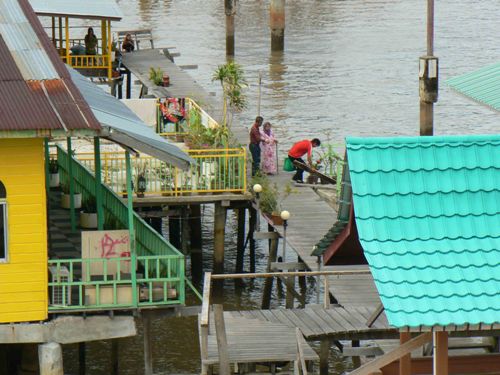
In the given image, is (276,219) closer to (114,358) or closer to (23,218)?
(114,358)

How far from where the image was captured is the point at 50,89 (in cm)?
2291

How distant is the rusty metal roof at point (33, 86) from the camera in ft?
72.9

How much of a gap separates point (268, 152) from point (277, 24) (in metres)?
31.7

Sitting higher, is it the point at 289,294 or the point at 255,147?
the point at 255,147

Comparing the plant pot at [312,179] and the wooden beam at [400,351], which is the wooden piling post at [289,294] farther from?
A: the wooden beam at [400,351]

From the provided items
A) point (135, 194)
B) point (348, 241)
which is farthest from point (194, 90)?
point (348, 241)

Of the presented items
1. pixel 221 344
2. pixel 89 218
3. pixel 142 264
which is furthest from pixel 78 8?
pixel 221 344

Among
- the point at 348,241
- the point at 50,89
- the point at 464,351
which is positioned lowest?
the point at 464,351

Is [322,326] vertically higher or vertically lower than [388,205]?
lower

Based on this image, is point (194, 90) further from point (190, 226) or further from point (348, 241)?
point (348, 241)

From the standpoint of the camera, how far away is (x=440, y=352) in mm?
16641

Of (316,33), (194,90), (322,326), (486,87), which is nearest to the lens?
(322,326)

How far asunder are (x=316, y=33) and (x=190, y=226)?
3890 cm

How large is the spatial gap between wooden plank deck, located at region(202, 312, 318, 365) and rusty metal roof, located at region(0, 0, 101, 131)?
3.29m
